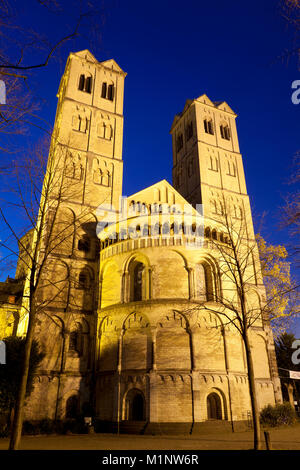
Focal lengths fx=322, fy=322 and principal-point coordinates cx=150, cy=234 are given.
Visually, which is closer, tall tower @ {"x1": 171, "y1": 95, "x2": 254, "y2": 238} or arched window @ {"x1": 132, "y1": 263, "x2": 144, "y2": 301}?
arched window @ {"x1": 132, "y1": 263, "x2": 144, "y2": 301}

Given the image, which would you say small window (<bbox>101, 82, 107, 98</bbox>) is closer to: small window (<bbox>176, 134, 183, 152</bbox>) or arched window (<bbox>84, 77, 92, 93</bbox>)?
arched window (<bbox>84, 77, 92, 93</bbox>)

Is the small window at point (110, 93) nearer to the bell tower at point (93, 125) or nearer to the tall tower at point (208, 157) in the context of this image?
the bell tower at point (93, 125)

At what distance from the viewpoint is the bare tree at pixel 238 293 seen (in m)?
13.4

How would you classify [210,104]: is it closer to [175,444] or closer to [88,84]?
[88,84]

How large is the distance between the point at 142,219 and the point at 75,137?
14.2 m

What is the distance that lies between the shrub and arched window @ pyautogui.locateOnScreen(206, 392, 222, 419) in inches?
232

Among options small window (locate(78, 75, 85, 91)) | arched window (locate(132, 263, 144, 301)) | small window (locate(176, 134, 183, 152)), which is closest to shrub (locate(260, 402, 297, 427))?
arched window (locate(132, 263, 144, 301))

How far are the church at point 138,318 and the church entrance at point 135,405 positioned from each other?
0.05m

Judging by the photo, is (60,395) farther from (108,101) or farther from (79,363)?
(108,101)

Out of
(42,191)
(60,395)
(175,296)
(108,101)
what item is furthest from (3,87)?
(108,101)

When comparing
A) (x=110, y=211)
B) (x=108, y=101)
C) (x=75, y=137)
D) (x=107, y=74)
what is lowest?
(x=110, y=211)

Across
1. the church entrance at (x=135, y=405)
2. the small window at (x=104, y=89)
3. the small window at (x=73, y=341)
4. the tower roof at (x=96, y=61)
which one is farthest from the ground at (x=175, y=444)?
the tower roof at (x=96, y=61)

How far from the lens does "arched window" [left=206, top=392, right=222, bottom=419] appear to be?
18906 mm

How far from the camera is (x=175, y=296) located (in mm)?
20703
